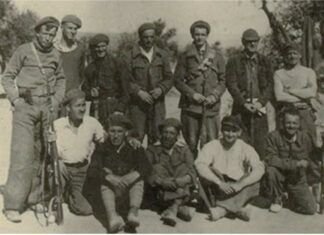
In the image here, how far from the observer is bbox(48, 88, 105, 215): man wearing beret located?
395 centimetres

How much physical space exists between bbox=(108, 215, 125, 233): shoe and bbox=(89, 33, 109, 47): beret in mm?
1140

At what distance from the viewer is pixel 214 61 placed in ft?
13.5

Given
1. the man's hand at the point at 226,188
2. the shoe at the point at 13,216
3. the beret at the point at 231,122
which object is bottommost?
the shoe at the point at 13,216

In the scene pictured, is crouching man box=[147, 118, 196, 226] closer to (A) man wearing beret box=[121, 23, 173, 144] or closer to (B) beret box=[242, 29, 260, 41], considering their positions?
(A) man wearing beret box=[121, 23, 173, 144]

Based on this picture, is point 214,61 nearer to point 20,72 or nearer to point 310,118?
point 310,118

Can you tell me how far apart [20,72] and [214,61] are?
1276 mm

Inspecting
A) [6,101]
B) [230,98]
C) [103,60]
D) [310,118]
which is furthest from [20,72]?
[310,118]

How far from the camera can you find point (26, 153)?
398cm

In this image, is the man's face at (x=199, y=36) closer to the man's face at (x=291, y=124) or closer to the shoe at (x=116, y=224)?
the man's face at (x=291, y=124)

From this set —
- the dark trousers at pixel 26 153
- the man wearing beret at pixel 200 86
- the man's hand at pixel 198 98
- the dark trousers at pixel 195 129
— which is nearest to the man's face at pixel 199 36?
the man wearing beret at pixel 200 86

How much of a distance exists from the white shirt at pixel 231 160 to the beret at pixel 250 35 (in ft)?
2.29

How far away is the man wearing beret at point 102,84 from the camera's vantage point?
4020 millimetres

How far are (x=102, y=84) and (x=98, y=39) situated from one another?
0.98 feet

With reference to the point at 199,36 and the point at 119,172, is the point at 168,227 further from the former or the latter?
the point at 199,36
